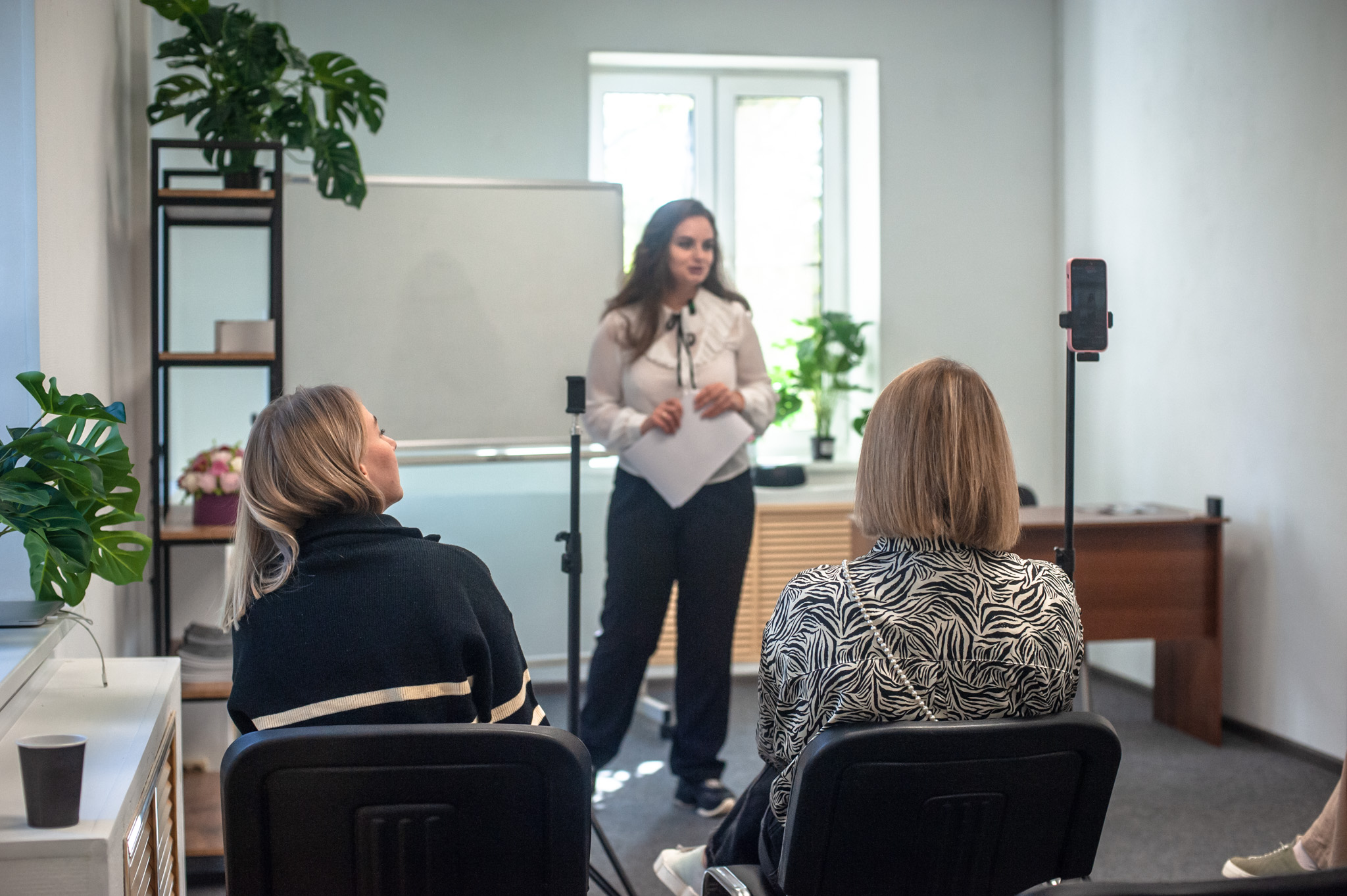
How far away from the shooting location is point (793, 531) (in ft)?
14.2

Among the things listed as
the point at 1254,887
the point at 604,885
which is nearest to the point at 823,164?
the point at 604,885

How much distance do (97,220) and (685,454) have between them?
1.42 meters

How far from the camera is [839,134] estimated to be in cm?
484

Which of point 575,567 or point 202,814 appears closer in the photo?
point 575,567

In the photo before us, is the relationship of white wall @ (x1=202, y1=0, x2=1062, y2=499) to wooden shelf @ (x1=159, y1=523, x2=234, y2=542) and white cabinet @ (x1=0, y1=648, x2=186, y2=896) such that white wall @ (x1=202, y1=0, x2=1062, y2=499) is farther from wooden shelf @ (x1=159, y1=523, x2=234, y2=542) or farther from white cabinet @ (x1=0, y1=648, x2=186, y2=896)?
white cabinet @ (x1=0, y1=648, x2=186, y2=896)

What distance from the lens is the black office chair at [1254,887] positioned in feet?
2.47

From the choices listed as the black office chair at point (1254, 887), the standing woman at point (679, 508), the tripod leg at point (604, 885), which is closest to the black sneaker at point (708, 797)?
the standing woman at point (679, 508)

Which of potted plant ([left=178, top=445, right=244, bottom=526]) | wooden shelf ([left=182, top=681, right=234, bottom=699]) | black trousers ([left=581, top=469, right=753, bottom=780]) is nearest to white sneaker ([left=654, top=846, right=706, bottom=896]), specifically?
black trousers ([left=581, top=469, right=753, bottom=780])

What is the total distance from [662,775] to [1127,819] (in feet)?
4.07

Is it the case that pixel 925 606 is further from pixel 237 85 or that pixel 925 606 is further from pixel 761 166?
pixel 761 166

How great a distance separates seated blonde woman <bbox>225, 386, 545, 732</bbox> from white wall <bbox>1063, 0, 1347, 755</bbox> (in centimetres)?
277

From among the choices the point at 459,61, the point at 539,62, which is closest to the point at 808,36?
the point at 539,62

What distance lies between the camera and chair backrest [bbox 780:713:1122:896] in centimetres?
119

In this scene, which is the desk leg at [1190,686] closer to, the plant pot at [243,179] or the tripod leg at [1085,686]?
the tripod leg at [1085,686]
